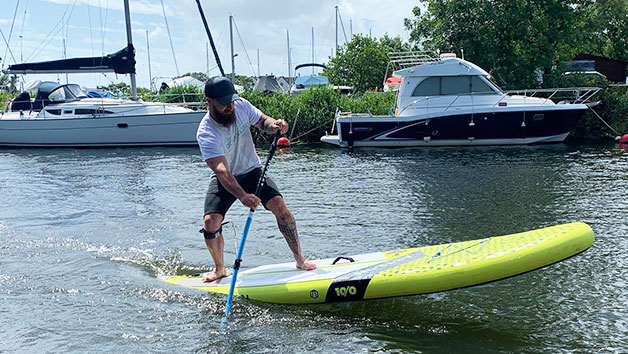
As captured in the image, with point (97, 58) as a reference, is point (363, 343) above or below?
below

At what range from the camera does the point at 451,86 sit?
73.3ft

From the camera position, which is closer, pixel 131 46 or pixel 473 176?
pixel 473 176

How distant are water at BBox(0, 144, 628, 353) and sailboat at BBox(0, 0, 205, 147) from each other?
8.61 meters

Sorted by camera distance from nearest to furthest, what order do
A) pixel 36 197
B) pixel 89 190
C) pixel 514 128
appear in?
pixel 36 197
pixel 89 190
pixel 514 128

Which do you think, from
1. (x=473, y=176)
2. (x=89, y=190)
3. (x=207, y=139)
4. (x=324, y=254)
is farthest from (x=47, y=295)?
(x=473, y=176)

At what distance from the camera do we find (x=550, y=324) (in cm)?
570

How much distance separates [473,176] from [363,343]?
10703 millimetres

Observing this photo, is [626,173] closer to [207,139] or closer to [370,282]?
[370,282]

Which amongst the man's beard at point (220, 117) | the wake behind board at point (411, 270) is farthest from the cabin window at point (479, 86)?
the man's beard at point (220, 117)

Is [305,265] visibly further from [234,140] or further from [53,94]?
[53,94]

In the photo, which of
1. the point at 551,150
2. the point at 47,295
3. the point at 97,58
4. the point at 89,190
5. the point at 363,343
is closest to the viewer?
the point at 363,343

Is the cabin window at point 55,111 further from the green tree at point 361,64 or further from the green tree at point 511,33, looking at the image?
the green tree at point 361,64

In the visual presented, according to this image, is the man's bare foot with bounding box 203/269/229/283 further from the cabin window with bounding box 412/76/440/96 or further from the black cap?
A: the cabin window with bounding box 412/76/440/96

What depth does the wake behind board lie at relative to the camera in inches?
212
